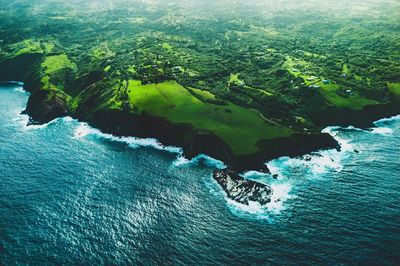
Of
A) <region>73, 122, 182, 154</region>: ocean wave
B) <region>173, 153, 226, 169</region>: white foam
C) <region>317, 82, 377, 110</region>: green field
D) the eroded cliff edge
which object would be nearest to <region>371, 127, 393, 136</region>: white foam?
the eroded cliff edge

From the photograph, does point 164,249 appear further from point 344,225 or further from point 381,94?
point 381,94

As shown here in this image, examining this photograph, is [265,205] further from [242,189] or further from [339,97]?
[339,97]

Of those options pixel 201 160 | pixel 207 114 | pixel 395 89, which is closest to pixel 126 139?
pixel 207 114

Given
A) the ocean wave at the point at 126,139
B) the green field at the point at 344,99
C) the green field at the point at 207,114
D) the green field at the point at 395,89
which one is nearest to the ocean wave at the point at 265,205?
the green field at the point at 207,114

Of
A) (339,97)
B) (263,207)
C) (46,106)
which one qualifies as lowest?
(46,106)

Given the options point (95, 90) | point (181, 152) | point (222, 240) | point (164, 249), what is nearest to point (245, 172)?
point (181, 152)
